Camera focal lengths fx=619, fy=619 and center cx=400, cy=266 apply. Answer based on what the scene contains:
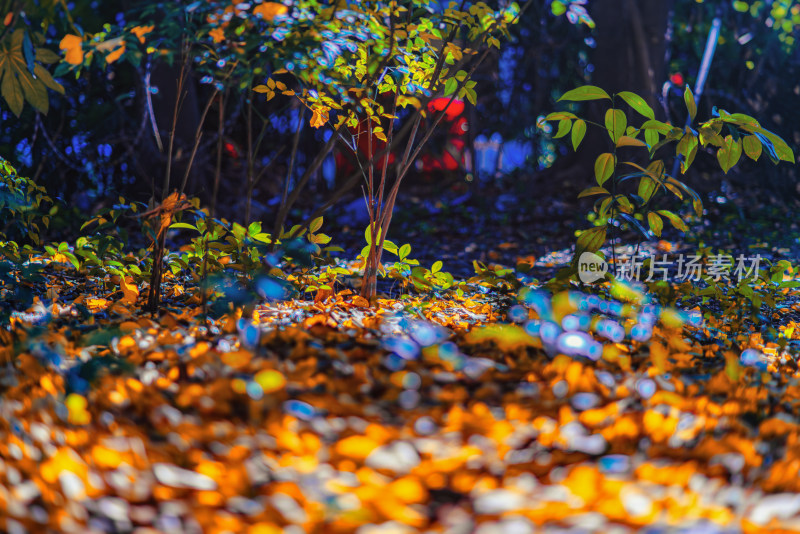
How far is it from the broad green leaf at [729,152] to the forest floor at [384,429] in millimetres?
636

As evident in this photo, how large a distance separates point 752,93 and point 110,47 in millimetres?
8569

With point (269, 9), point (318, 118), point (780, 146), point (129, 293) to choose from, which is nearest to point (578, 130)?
point (780, 146)

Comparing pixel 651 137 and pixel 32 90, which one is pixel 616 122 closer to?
pixel 651 137

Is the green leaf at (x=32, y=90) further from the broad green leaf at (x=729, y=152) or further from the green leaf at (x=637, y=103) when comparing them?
the broad green leaf at (x=729, y=152)

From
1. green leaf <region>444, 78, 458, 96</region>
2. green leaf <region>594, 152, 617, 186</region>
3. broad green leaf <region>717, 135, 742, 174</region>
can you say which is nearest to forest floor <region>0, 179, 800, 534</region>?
green leaf <region>594, 152, 617, 186</region>

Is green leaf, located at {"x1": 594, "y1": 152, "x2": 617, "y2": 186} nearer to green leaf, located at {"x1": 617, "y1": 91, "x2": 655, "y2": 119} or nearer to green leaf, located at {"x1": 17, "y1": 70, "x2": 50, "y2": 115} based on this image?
green leaf, located at {"x1": 617, "y1": 91, "x2": 655, "y2": 119}

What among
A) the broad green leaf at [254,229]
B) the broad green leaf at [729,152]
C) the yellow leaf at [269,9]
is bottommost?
the broad green leaf at [254,229]

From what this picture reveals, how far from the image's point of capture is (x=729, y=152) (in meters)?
2.16

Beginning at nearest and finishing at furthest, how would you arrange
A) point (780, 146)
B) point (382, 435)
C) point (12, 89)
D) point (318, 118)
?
point (382, 435) < point (12, 89) < point (780, 146) < point (318, 118)

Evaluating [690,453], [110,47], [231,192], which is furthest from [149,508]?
[231,192]

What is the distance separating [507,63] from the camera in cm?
828

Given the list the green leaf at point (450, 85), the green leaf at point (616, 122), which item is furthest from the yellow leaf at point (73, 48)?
the green leaf at point (616, 122)

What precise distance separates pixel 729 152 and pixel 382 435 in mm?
1693

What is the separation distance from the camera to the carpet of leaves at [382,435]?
3.33 feet
